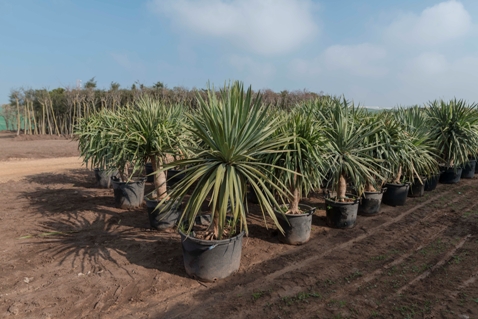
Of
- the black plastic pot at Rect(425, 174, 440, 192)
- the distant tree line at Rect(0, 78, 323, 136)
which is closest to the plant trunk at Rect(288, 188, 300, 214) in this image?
the black plastic pot at Rect(425, 174, 440, 192)

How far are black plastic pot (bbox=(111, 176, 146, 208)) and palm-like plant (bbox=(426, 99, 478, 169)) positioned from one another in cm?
746

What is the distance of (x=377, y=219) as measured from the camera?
5.71 meters

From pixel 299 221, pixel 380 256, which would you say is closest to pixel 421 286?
pixel 380 256

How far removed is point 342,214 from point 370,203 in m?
1.03

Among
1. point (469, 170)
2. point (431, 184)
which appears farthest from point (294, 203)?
point (469, 170)

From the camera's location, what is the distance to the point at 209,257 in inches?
133

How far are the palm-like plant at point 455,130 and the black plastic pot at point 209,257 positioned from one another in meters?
7.12

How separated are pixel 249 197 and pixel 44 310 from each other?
4431mm

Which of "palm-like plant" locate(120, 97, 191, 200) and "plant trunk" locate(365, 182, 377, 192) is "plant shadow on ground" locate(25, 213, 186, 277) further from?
"plant trunk" locate(365, 182, 377, 192)

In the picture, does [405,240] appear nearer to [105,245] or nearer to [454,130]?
[105,245]

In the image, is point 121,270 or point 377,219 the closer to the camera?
point 121,270

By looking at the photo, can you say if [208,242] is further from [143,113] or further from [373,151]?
[373,151]

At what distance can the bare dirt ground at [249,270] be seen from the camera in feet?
9.71

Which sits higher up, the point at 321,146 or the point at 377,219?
the point at 321,146
